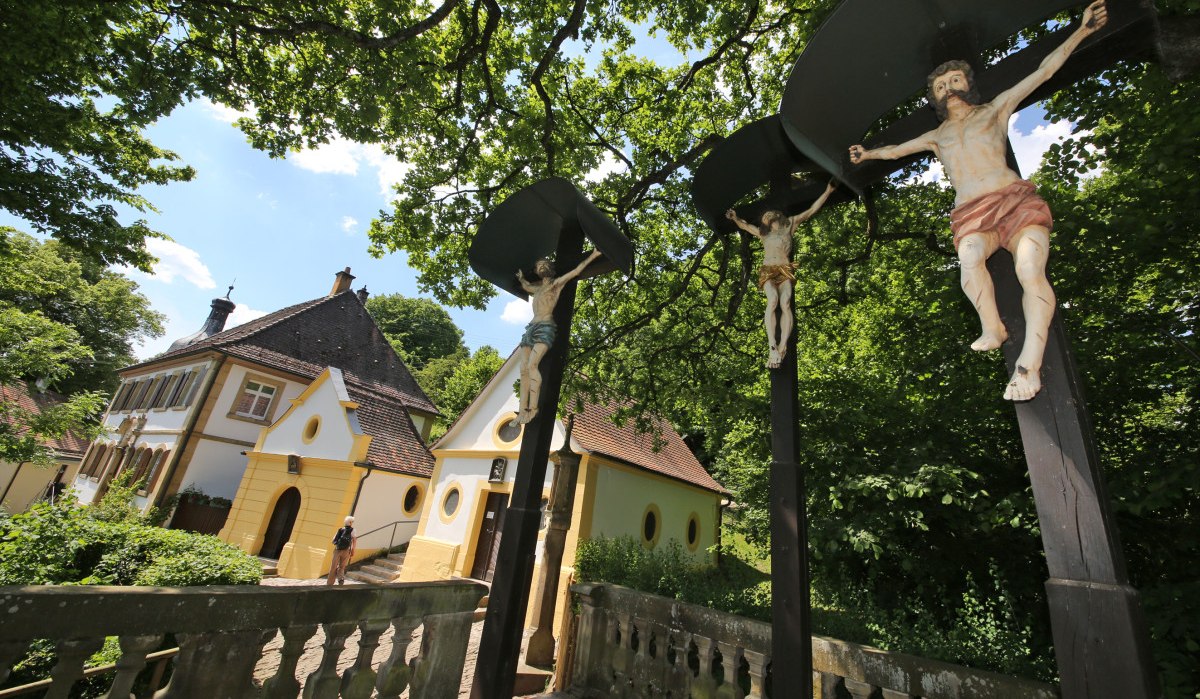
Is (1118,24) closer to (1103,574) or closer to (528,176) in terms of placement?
(1103,574)

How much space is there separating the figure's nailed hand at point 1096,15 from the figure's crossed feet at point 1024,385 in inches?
55.3

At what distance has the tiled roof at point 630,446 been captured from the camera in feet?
42.4

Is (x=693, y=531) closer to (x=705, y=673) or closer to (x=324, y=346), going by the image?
(x=705, y=673)

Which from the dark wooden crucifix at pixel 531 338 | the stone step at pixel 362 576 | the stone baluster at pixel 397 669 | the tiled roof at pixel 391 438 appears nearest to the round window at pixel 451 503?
the stone step at pixel 362 576

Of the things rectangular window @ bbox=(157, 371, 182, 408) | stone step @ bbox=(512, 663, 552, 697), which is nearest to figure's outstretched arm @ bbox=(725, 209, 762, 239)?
stone step @ bbox=(512, 663, 552, 697)

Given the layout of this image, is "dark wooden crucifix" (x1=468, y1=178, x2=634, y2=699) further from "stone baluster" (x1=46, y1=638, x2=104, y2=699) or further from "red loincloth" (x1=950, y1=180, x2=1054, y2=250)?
"red loincloth" (x1=950, y1=180, x2=1054, y2=250)

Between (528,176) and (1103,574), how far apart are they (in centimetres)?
713

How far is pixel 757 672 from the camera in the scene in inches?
132

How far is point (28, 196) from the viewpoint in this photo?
7574 mm

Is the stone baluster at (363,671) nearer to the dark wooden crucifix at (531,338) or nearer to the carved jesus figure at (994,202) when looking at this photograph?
the dark wooden crucifix at (531,338)

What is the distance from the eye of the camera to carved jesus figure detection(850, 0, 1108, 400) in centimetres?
171


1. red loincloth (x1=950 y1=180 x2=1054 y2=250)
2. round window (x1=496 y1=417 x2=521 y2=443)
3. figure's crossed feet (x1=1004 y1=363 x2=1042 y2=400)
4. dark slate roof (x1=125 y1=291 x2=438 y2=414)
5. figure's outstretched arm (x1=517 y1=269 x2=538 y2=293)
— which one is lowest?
figure's crossed feet (x1=1004 y1=363 x2=1042 y2=400)

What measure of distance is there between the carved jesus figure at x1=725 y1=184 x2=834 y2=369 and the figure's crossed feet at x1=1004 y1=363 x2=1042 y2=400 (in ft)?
4.11

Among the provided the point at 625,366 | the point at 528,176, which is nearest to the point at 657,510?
the point at 625,366
